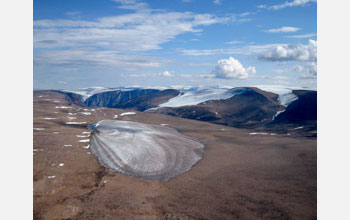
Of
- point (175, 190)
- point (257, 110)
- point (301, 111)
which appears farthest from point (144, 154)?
point (257, 110)

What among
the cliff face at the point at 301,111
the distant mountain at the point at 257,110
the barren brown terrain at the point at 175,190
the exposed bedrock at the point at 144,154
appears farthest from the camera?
the distant mountain at the point at 257,110

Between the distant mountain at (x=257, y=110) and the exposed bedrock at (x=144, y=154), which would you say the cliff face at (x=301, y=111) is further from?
the exposed bedrock at (x=144, y=154)

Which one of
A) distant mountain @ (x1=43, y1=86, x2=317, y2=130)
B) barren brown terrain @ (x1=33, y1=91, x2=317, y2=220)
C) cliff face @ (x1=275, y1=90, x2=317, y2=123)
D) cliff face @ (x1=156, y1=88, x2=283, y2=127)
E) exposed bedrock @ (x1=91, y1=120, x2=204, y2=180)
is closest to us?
barren brown terrain @ (x1=33, y1=91, x2=317, y2=220)

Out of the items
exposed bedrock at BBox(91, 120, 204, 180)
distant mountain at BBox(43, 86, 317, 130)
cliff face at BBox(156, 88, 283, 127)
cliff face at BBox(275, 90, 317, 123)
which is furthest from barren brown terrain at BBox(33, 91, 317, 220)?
cliff face at BBox(156, 88, 283, 127)

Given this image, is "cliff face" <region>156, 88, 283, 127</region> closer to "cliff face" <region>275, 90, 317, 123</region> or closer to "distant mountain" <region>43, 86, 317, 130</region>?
"distant mountain" <region>43, 86, 317, 130</region>

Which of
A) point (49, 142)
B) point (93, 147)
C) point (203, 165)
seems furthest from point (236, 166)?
point (49, 142)

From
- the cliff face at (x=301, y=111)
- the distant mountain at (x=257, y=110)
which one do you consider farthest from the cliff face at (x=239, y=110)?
the cliff face at (x=301, y=111)

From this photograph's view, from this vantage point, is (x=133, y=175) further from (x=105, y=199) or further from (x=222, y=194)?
(x=222, y=194)

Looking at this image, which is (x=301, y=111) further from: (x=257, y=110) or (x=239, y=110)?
(x=239, y=110)
